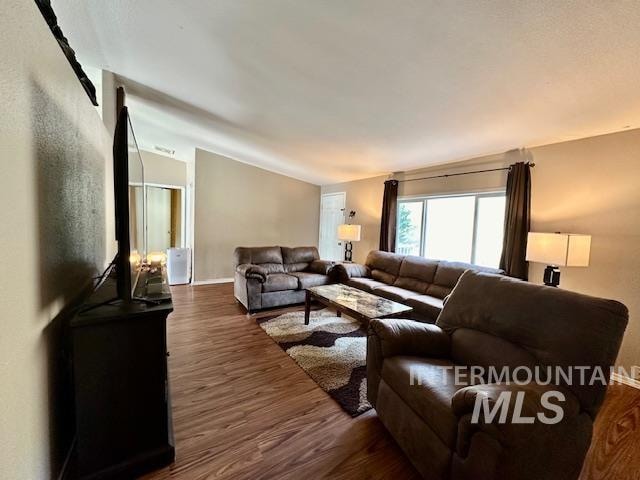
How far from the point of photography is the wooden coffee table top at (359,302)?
8.79ft

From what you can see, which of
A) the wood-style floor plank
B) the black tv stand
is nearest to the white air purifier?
Result: the wood-style floor plank

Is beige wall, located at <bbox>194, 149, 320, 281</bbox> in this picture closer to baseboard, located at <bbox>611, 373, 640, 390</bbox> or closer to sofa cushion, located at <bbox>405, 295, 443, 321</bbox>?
sofa cushion, located at <bbox>405, 295, 443, 321</bbox>

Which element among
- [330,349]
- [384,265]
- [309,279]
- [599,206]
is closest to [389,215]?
[384,265]

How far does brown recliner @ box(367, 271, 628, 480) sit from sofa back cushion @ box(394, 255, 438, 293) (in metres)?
1.91

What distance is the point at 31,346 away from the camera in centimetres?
106

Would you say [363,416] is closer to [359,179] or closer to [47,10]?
[47,10]

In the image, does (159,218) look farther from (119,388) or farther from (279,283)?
(119,388)

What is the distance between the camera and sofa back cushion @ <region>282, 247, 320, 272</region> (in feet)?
16.1

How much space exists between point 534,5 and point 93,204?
319cm

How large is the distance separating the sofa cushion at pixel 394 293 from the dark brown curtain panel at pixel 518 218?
117cm

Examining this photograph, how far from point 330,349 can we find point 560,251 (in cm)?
234

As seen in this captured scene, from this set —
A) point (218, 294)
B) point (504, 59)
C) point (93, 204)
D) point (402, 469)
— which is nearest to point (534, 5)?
point (504, 59)

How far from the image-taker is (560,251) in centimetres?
243

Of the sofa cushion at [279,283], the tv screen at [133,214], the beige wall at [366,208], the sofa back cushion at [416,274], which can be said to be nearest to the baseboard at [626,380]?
the sofa back cushion at [416,274]
